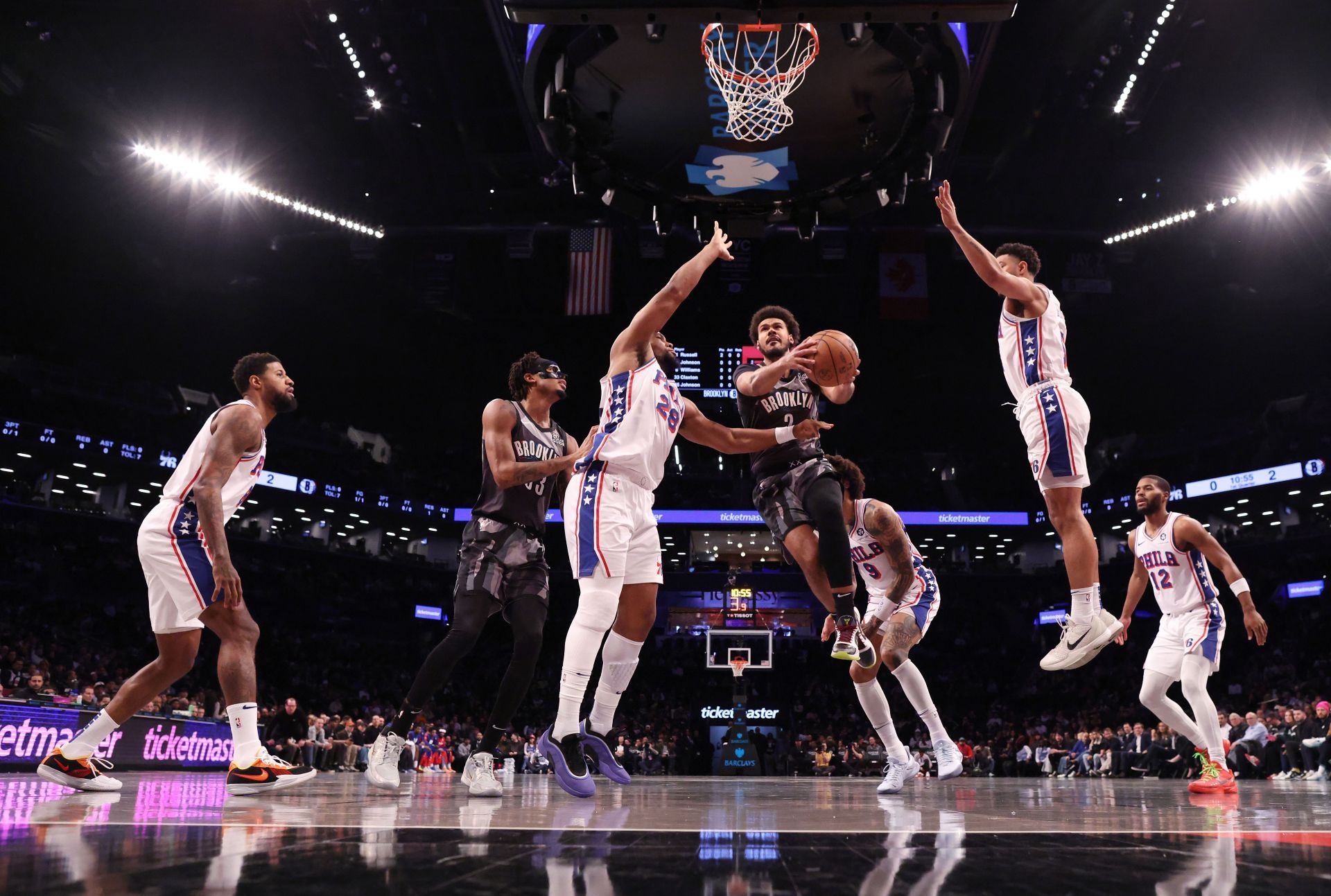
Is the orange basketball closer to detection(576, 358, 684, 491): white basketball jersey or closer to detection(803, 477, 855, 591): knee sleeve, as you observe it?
detection(803, 477, 855, 591): knee sleeve

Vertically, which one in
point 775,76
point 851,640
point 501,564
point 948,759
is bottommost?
point 948,759

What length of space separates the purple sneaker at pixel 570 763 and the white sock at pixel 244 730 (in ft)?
4.50

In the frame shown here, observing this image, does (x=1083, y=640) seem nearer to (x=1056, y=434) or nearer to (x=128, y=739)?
(x=1056, y=434)

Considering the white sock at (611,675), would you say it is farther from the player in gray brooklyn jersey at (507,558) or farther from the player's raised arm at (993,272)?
the player's raised arm at (993,272)

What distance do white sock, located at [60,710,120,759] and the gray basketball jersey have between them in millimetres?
2072

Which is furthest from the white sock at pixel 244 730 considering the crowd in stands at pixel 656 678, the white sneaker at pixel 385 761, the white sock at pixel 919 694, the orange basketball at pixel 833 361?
the crowd in stands at pixel 656 678

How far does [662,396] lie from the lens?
4918 millimetres

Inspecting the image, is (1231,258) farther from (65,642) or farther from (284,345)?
(65,642)

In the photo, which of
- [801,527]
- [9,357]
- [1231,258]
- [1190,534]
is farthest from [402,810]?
[9,357]

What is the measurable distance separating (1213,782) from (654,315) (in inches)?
176

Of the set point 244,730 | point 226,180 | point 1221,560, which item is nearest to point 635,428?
point 244,730

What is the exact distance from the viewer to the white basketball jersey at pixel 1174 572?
6855 millimetres

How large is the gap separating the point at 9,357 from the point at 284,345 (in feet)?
22.1

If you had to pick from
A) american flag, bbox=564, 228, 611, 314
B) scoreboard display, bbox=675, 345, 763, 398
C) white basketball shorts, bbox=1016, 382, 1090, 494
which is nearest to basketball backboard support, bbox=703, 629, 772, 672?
scoreboard display, bbox=675, 345, 763, 398
